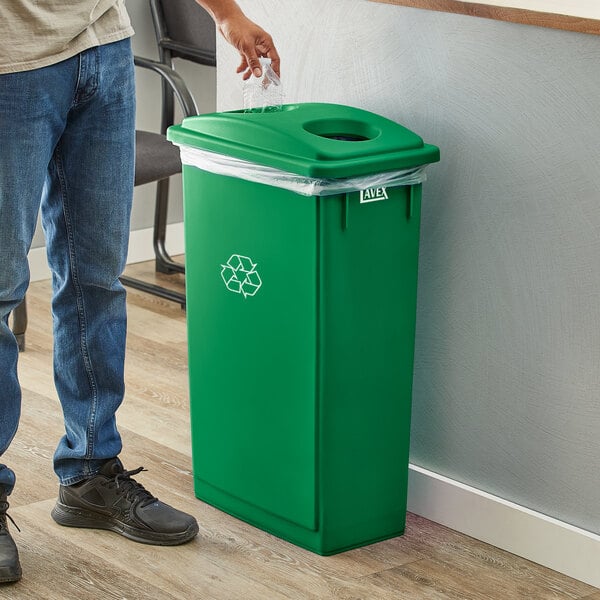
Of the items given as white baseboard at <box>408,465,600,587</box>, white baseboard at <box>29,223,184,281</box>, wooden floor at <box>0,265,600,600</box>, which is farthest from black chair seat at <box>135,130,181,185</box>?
white baseboard at <box>408,465,600,587</box>

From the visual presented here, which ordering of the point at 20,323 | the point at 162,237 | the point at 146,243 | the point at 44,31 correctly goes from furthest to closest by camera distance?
the point at 146,243
the point at 162,237
the point at 20,323
the point at 44,31

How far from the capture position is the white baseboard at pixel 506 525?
6.96 ft

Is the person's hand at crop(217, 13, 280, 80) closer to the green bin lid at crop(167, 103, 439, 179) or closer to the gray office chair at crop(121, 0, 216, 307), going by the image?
the green bin lid at crop(167, 103, 439, 179)

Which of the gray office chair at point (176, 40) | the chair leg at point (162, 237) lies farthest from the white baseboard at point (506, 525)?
the chair leg at point (162, 237)

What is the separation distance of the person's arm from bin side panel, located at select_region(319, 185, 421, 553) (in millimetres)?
394

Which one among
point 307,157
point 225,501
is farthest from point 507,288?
point 225,501

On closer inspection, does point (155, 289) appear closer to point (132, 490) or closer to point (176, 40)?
point (176, 40)

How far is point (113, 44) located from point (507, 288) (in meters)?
0.79

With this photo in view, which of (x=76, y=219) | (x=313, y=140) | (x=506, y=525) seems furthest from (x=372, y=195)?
(x=506, y=525)

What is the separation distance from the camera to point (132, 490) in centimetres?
229

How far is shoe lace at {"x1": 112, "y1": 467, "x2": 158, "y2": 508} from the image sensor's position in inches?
89.7

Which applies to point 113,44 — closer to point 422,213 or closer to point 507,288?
point 422,213

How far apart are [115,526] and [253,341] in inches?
17.3

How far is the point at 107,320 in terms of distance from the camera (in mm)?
2205
